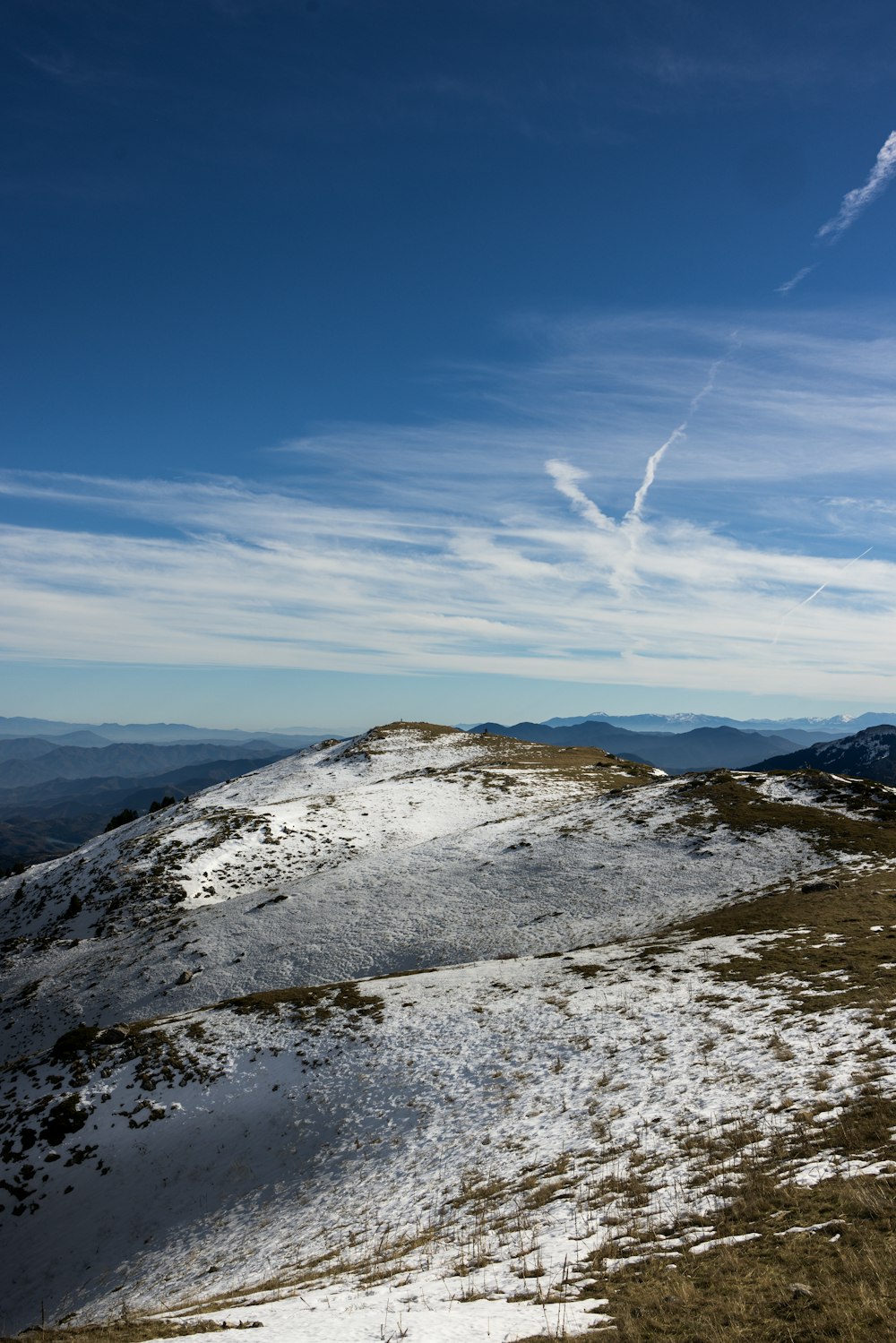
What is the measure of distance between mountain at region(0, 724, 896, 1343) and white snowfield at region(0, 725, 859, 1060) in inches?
11.9

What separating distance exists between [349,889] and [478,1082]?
27641 mm

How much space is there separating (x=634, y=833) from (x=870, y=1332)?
146 feet

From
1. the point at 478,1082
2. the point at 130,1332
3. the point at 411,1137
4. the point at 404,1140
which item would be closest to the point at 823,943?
the point at 478,1082

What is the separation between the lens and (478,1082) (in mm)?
22656

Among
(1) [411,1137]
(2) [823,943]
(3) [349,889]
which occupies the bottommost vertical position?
(3) [349,889]

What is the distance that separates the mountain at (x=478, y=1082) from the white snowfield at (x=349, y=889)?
0.99 feet

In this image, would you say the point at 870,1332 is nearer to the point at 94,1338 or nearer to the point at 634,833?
the point at 94,1338

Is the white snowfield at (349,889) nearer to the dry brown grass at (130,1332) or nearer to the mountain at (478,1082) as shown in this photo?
the mountain at (478,1082)

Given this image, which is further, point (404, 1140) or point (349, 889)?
point (349, 889)

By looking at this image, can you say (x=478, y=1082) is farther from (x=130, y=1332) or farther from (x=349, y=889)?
(x=349, y=889)

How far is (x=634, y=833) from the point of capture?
169 feet

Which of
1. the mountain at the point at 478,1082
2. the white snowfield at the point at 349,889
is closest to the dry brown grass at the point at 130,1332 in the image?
the mountain at the point at 478,1082

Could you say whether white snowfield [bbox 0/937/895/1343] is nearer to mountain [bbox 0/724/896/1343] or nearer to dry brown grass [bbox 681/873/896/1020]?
mountain [bbox 0/724/896/1343]

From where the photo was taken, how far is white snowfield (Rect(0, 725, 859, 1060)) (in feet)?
132
